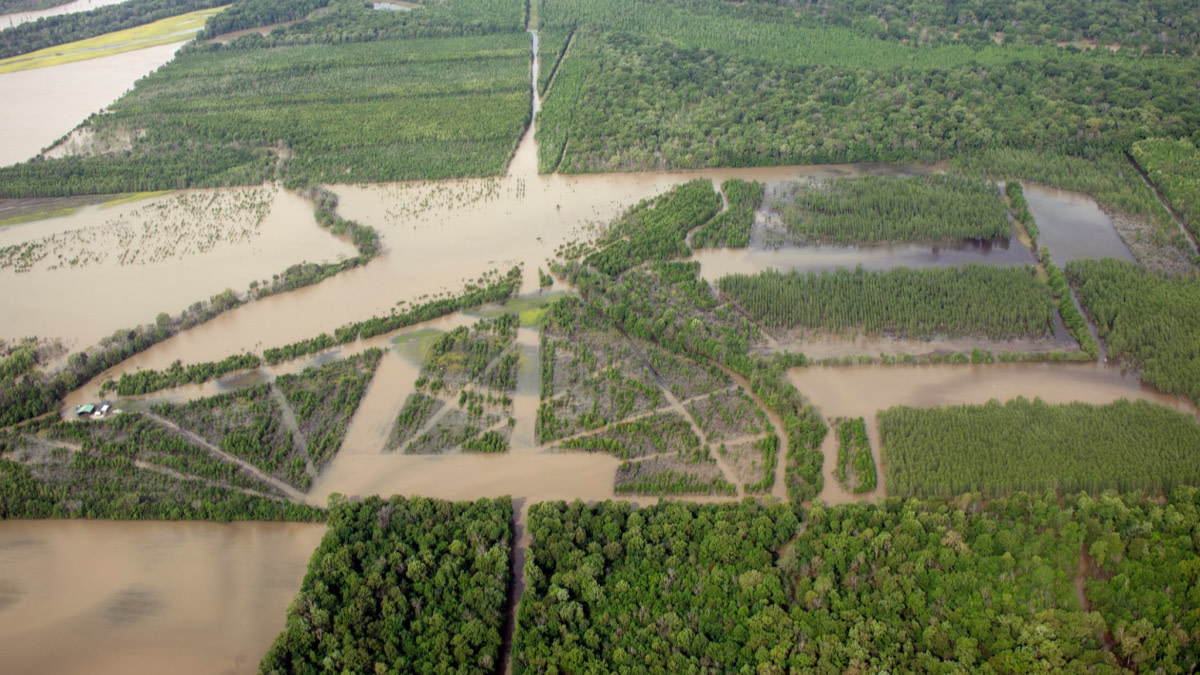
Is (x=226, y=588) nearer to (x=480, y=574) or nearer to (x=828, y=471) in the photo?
(x=480, y=574)

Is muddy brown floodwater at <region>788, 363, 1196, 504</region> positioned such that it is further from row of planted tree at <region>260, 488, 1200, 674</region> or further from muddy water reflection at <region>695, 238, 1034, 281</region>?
muddy water reflection at <region>695, 238, 1034, 281</region>

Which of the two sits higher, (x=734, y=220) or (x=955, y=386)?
(x=734, y=220)

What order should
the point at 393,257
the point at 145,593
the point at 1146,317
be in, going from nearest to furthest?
the point at 145,593
the point at 1146,317
the point at 393,257

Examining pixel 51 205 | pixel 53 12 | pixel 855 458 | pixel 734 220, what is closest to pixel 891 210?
pixel 734 220

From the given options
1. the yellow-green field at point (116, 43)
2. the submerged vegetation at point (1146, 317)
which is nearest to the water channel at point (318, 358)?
the submerged vegetation at point (1146, 317)

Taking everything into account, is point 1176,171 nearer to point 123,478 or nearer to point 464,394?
point 464,394

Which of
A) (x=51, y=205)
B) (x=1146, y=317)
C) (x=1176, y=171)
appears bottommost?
(x=1146, y=317)

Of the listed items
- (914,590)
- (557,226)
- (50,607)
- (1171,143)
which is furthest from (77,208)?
(1171,143)

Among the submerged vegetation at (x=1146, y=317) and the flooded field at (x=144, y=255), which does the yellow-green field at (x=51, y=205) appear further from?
the submerged vegetation at (x=1146, y=317)
